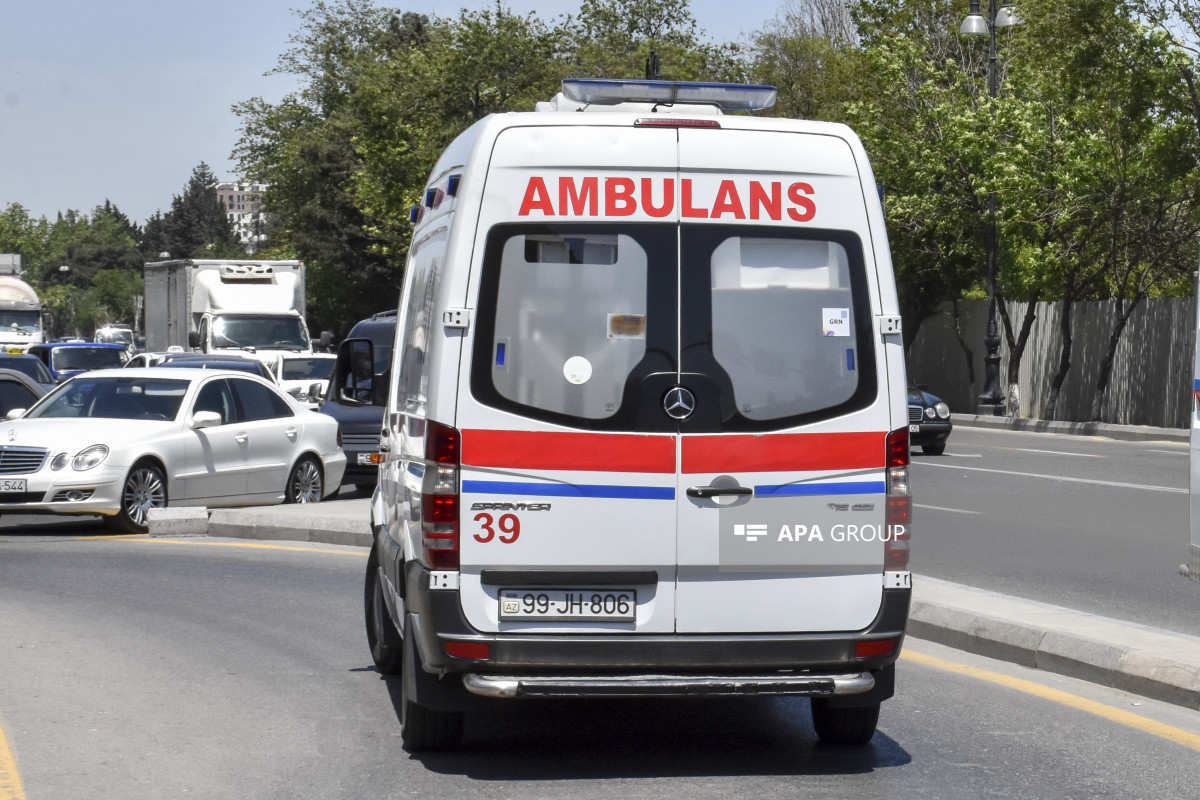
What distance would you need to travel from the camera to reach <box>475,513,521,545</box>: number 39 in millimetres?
5883

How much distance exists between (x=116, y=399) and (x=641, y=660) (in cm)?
1126

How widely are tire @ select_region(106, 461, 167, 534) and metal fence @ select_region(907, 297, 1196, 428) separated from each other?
73.6 feet

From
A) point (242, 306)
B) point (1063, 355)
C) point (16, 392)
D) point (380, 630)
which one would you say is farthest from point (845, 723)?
point (1063, 355)

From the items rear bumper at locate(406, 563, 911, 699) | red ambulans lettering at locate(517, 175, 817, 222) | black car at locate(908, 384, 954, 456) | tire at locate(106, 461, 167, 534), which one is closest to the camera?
rear bumper at locate(406, 563, 911, 699)

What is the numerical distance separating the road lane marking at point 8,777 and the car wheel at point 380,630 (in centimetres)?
180

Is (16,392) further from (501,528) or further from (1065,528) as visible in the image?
(501,528)

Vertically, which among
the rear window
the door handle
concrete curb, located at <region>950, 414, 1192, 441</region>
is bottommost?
concrete curb, located at <region>950, 414, 1192, 441</region>

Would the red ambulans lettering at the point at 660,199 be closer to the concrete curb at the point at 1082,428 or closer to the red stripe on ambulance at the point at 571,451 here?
the red stripe on ambulance at the point at 571,451

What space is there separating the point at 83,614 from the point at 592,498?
18.1ft

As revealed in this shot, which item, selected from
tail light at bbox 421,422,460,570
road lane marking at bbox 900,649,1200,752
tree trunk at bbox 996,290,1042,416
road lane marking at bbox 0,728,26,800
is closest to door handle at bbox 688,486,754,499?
tail light at bbox 421,422,460,570

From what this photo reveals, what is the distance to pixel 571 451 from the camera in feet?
19.4

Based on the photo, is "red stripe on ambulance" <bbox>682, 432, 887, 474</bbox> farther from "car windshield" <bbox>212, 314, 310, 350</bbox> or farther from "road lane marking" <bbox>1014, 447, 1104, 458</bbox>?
"car windshield" <bbox>212, 314, 310, 350</bbox>

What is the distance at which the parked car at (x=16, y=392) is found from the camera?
20.0 m

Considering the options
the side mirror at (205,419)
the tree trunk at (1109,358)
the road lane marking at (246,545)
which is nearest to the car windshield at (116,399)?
the side mirror at (205,419)
